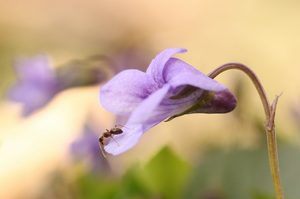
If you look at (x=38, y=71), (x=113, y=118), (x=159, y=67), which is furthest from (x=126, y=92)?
(x=113, y=118)

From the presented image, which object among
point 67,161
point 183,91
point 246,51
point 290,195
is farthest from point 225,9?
point 183,91

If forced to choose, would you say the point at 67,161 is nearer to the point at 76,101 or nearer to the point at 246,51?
the point at 76,101

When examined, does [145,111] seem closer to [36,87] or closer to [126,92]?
[126,92]

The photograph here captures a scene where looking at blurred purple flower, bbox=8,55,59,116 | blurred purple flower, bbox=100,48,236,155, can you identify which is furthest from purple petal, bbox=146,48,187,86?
blurred purple flower, bbox=8,55,59,116

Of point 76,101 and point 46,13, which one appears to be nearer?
point 76,101

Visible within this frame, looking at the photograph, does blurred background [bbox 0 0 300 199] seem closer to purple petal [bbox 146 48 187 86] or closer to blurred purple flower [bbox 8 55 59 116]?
blurred purple flower [bbox 8 55 59 116]

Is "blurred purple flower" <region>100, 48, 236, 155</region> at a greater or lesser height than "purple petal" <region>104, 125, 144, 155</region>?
greater
